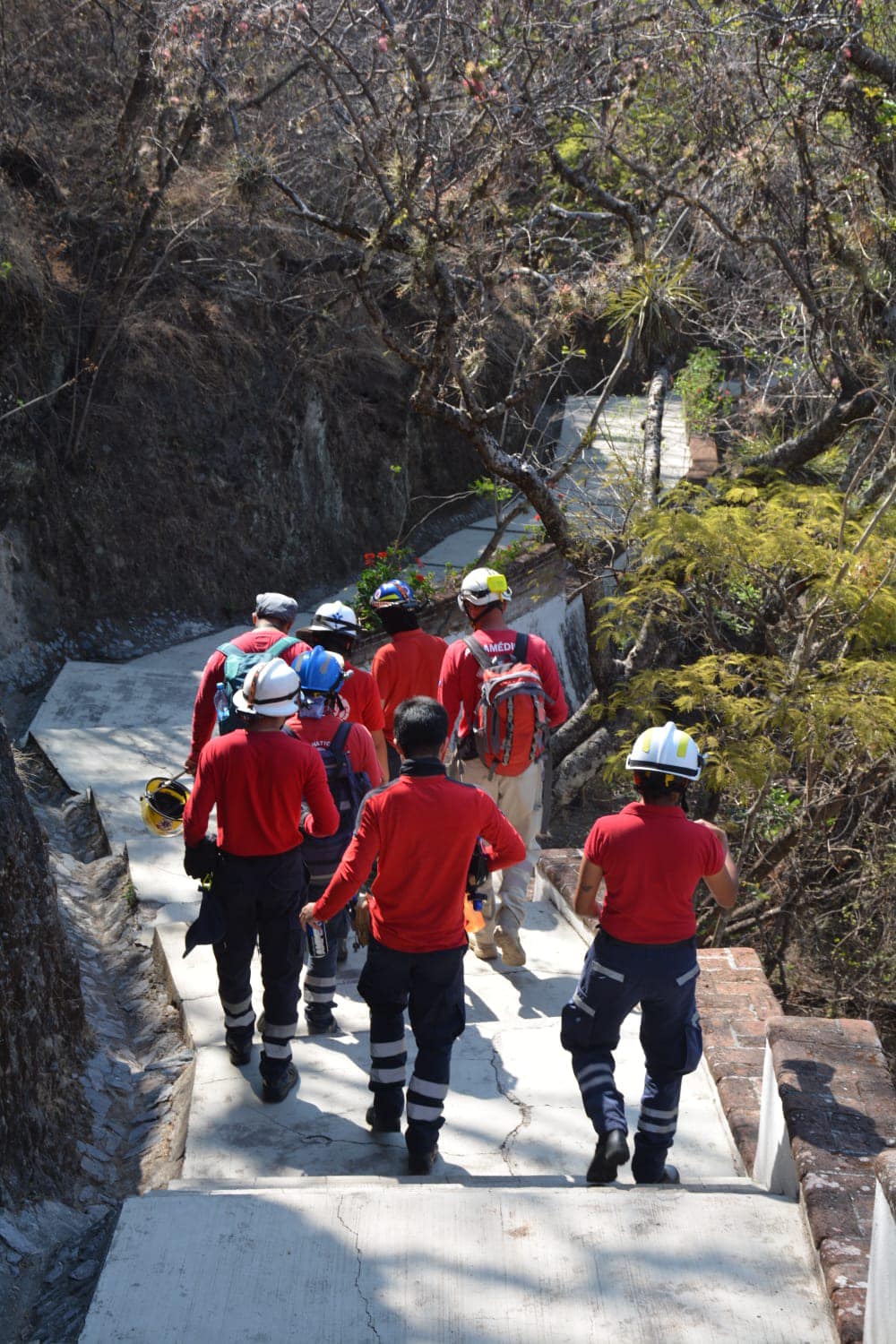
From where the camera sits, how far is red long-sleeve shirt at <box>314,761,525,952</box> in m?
4.07

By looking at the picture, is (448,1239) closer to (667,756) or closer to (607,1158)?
(607,1158)

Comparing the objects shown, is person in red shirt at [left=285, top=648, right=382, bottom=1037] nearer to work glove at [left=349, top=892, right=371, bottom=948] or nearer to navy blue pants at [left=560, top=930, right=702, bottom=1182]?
work glove at [left=349, top=892, right=371, bottom=948]

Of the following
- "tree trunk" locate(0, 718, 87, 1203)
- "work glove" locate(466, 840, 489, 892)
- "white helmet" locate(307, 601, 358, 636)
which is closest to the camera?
"tree trunk" locate(0, 718, 87, 1203)

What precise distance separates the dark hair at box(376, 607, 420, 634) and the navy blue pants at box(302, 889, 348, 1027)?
5.41 ft

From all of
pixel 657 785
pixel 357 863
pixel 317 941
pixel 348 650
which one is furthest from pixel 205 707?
pixel 657 785

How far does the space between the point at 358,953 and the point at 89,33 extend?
10.9 m

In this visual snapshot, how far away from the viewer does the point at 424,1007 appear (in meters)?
4.24

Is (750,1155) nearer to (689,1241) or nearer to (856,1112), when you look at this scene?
(856,1112)

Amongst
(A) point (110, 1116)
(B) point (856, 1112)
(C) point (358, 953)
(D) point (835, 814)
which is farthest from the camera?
(D) point (835, 814)

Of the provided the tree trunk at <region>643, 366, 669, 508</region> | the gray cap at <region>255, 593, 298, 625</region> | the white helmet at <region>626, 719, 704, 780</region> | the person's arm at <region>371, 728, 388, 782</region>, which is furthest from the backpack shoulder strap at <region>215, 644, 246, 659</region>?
the tree trunk at <region>643, 366, 669, 508</region>

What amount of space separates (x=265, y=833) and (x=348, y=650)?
1.55m

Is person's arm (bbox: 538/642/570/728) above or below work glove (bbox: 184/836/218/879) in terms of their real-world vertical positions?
above

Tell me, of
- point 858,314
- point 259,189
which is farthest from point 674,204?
point 259,189

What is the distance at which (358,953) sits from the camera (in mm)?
6293
